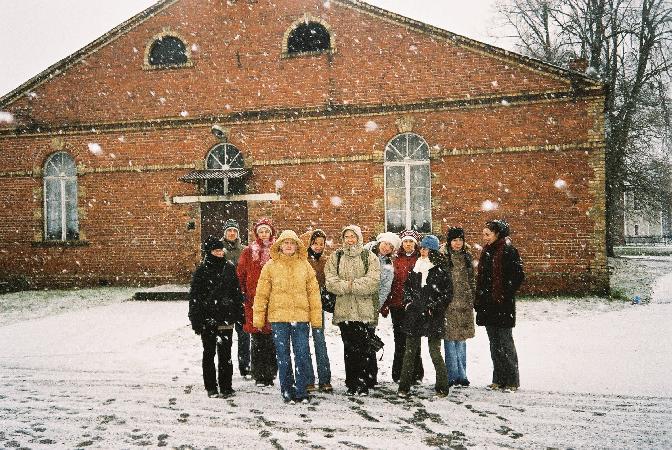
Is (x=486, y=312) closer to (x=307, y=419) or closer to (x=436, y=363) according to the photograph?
(x=436, y=363)

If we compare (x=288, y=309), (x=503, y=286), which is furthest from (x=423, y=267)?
(x=288, y=309)

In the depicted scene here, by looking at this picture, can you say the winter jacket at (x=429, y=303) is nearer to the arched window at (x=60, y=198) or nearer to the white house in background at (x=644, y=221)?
the arched window at (x=60, y=198)

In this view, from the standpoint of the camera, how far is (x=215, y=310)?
17.1ft

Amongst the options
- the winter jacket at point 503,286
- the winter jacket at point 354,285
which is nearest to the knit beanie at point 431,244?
the winter jacket at point 354,285

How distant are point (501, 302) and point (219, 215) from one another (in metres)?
9.47

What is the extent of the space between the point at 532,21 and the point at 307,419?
86.3 feet

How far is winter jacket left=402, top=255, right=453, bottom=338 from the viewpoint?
5074 mm

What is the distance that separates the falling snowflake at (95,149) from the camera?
13.9 m

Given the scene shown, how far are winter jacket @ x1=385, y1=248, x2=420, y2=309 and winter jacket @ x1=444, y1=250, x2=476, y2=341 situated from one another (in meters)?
0.42

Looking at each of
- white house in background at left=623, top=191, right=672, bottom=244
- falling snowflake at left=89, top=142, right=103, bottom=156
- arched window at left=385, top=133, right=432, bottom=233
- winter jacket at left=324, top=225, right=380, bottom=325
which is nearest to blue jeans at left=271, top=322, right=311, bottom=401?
→ winter jacket at left=324, top=225, right=380, bottom=325

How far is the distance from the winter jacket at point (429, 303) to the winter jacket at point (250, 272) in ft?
5.41

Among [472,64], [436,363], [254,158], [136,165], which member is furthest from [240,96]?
[436,363]

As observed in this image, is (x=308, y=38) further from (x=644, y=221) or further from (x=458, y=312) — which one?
(x=644, y=221)

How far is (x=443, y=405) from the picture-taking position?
4816 millimetres
